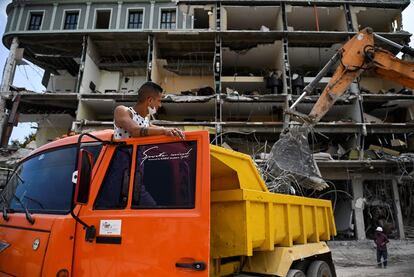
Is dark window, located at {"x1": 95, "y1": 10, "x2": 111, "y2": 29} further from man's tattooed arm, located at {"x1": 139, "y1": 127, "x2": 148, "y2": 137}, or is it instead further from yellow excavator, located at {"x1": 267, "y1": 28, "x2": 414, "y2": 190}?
man's tattooed arm, located at {"x1": 139, "y1": 127, "x2": 148, "y2": 137}

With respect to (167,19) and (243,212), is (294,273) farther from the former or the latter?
(167,19)

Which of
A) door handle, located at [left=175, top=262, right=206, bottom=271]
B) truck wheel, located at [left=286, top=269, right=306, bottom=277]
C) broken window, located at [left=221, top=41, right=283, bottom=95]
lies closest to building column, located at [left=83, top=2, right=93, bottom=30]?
broken window, located at [left=221, top=41, right=283, bottom=95]

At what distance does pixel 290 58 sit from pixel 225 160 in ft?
63.9

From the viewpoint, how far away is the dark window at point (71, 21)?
2177cm

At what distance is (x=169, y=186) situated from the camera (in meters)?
2.68

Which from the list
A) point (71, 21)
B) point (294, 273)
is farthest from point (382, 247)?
point (71, 21)

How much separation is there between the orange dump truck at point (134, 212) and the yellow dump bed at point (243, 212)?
1 cm

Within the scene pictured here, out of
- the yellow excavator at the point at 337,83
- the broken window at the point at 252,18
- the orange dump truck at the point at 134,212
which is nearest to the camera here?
the orange dump truck at the point at 134,212

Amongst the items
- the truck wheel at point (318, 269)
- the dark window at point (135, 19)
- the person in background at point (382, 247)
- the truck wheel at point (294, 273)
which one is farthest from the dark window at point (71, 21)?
the truck wheel at point (294, 273)

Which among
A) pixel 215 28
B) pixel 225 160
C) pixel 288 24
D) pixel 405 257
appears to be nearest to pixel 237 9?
pixel 215 28

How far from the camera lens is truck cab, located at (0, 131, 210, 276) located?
95.1 inches

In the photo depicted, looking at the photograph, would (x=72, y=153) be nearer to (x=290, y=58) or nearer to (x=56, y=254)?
(x=56, y=254)

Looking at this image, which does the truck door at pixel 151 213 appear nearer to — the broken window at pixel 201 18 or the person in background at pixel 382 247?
the person in background at pixel 382 247

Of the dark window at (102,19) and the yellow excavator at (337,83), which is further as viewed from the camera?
the dark window at (102,19)
